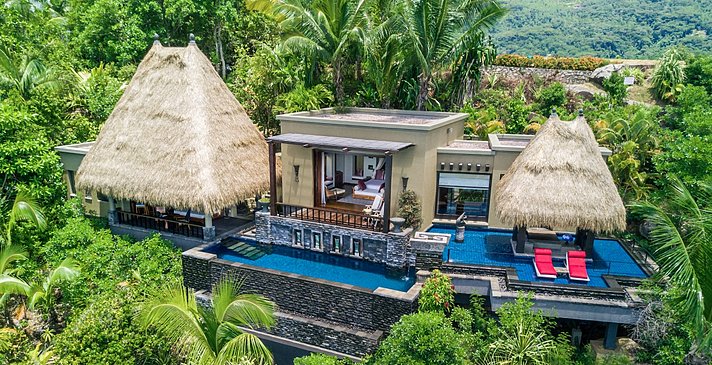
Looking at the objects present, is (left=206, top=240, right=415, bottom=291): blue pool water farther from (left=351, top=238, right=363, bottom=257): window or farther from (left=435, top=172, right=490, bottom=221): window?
(left=435, top=172, right=490, bottom=221): window

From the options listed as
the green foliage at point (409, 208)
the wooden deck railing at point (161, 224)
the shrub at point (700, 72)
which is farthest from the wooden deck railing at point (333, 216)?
the shrub at point (700, 72)

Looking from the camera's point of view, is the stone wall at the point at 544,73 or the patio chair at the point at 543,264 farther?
the stone wall at the point at 544,73

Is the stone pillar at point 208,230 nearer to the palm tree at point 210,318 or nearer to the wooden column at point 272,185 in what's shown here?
the wooden column at point 272,185

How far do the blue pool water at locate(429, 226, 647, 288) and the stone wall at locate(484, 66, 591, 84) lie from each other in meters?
15.3

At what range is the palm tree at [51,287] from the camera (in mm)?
13461

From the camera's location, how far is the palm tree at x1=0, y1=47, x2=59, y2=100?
64.3ft

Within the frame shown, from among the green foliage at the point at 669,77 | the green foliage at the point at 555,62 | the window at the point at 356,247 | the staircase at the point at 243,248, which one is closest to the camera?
the window at the point at 356,247

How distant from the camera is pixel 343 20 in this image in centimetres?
1989

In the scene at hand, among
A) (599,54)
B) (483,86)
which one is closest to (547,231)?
(483,86)

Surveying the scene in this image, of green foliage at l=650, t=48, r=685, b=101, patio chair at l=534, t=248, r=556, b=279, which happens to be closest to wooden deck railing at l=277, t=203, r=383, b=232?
patio chair at l=534, t=248, r=556, b=279

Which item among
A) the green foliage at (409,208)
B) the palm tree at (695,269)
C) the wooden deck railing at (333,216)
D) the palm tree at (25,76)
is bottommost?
the wooden deck railing at (333,216)

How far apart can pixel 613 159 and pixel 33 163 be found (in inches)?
840

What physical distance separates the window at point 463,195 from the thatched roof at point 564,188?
2.64 m

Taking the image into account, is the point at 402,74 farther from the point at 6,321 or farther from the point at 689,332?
the point at 6,321
